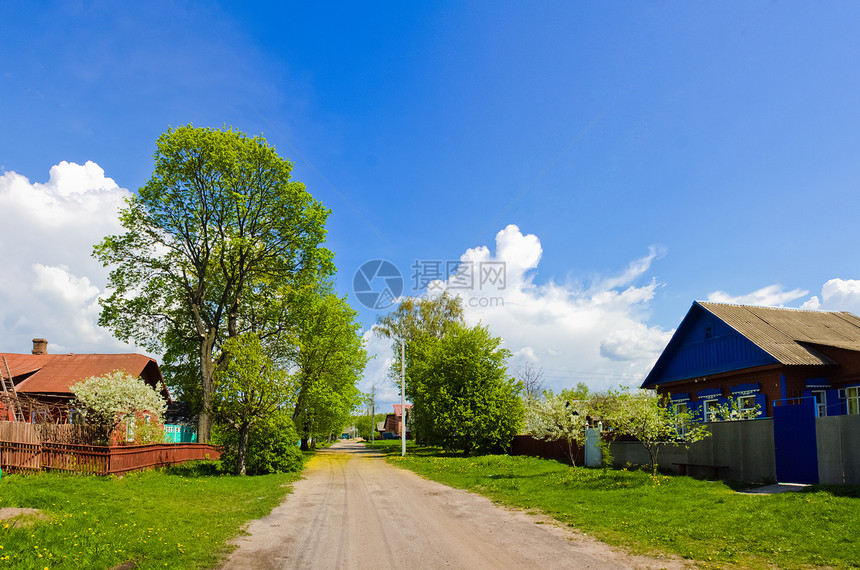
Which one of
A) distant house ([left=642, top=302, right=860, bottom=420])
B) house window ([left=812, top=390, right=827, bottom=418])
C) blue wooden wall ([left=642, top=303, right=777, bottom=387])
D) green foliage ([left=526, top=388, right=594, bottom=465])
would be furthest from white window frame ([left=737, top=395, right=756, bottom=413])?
green foliage ([left=526, top=388, right=594, bottom=465])

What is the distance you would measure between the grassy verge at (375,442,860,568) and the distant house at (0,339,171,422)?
26.8 meters

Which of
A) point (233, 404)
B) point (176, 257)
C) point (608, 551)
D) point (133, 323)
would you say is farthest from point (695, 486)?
point (133, 323)

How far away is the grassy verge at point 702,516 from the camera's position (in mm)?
9031

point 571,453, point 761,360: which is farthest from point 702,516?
point 761,360

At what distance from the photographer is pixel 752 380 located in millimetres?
25031

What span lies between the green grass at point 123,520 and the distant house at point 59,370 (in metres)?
18.5

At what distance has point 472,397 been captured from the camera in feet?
112

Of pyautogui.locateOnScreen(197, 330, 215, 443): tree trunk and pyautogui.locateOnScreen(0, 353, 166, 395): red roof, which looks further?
pyautogui.locateOnScreen(0, 353, 166, 395): red roof

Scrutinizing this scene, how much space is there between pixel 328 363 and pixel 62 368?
1762 cm

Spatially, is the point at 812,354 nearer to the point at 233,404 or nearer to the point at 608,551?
the point at 608,551

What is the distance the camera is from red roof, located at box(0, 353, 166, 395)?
34.4m

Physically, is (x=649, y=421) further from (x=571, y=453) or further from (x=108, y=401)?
(x=108, y=401)

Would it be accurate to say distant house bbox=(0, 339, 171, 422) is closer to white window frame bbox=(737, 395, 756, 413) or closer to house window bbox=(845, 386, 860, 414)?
white window frame bbox=(737, 395, 756, 413)

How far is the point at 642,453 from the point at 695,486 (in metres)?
6.43
